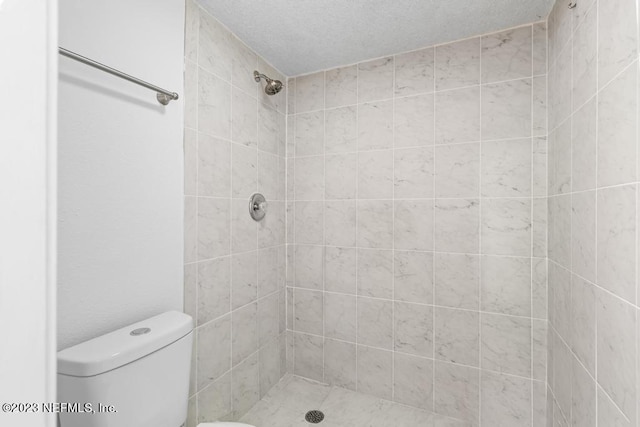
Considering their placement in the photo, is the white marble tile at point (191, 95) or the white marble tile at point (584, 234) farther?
the white marble tile at point (191, 95)

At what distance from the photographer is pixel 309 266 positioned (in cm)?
201

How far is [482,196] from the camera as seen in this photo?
5.20 ft

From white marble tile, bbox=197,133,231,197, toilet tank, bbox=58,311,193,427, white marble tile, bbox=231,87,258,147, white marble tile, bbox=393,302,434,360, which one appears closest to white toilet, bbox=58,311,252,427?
toilet tank, bbox=58,311,193,427

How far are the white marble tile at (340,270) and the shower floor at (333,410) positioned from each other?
0.65m

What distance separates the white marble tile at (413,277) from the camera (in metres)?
1.70

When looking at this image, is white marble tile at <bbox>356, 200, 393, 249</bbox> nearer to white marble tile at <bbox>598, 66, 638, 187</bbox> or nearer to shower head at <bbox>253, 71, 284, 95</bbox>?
shower head at <bbox>253, 71, 284, 95</bbox>

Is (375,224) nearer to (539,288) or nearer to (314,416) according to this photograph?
(539,288)

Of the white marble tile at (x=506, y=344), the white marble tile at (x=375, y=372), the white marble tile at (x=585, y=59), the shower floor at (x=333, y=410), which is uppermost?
the white marble tile at (x=585, y=59)

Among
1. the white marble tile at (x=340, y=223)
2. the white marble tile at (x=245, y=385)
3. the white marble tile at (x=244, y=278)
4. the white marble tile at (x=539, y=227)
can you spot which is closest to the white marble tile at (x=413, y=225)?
the white marble tile at (x=340, y=223)

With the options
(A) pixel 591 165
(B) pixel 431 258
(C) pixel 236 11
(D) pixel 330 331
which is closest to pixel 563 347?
(B) pixel 431 258

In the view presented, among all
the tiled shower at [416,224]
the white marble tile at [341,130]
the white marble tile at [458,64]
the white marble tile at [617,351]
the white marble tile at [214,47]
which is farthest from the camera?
the white marble tile at [341,130]

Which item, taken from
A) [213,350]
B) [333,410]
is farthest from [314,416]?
[213,350]

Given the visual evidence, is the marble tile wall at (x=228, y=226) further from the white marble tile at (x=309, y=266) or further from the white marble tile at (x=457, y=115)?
the white marble tile at (x=457, y=115)

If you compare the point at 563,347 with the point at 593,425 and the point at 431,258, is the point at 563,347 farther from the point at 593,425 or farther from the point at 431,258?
the point at 431,258
